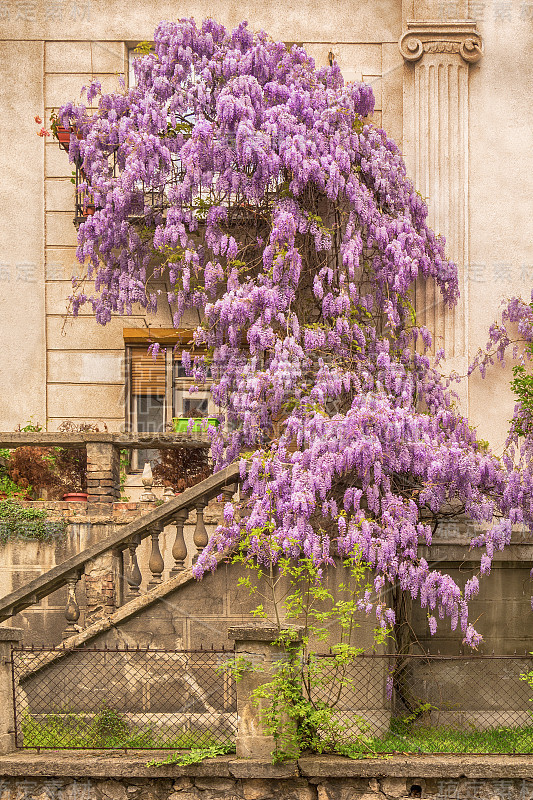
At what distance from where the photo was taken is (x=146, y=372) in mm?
12680

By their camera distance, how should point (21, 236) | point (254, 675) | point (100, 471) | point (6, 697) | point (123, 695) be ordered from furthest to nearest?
point (21, 236), point (100, 471), point (123, 695), point (6, 697), point (254, 675)

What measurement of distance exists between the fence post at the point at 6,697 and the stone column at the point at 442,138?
21.2 ft

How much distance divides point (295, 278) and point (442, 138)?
3.14 metres

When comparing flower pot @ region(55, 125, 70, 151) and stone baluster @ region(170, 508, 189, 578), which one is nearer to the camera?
stone baluster @ region(170, 508, 189, 578)

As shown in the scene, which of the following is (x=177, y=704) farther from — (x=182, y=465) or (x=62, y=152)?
(x=62, y=152)

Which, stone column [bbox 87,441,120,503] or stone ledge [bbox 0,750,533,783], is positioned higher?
stone column [bbox 87,441,120,503]

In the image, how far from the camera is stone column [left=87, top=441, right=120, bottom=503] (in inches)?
401

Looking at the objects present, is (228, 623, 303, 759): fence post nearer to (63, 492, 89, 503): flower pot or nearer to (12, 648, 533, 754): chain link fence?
(12, 648, 533, 754): chain link fence

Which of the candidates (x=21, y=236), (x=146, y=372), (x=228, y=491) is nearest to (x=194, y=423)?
(x=146, y=372)

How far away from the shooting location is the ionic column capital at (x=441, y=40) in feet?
40.6

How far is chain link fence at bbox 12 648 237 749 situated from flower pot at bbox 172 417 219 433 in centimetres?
309

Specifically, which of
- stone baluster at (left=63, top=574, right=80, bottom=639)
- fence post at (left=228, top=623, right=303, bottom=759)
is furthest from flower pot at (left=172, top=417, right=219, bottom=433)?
fence post at (left=228, top=623, right=303, bottom=759)

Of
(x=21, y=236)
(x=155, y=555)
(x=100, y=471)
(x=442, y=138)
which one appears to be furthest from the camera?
(x=21, y=236)

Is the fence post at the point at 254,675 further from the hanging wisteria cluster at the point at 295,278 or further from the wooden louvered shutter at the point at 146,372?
the wooden louvered shutter at the point at 146,372
